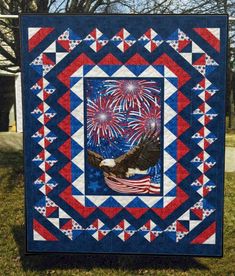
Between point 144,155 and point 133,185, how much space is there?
34 centimetres

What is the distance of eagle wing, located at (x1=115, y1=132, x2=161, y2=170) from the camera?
4.18 m

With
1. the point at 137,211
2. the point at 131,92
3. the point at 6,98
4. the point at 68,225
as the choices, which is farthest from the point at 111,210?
the point at 6,98

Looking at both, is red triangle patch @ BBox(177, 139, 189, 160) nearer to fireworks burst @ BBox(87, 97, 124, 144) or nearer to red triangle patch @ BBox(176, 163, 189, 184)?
red triangle patch @ BBox(176, 163, 189, 184)

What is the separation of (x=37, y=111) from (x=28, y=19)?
0.93 metres

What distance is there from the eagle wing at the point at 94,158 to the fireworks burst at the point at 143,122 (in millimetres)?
373

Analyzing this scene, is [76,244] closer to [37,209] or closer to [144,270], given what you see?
[37,209]

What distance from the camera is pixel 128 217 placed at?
14.1ft

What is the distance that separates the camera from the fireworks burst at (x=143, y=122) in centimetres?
413


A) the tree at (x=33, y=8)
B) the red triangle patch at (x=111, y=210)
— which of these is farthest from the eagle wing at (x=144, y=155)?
the tree at (x=33, y=8)

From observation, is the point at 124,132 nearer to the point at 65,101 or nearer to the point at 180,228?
the point at 65,101

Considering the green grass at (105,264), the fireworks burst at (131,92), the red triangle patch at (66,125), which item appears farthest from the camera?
the green grass at (105,264)

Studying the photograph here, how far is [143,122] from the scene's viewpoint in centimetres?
416

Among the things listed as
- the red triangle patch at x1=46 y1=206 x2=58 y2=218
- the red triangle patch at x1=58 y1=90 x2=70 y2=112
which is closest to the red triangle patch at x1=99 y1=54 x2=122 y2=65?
the red triangle patch at x1=58 y1=90 x2=70 y2=112

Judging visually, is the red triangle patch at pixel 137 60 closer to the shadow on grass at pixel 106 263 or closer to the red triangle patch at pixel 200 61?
the red triangle patch at pixel 200 61
